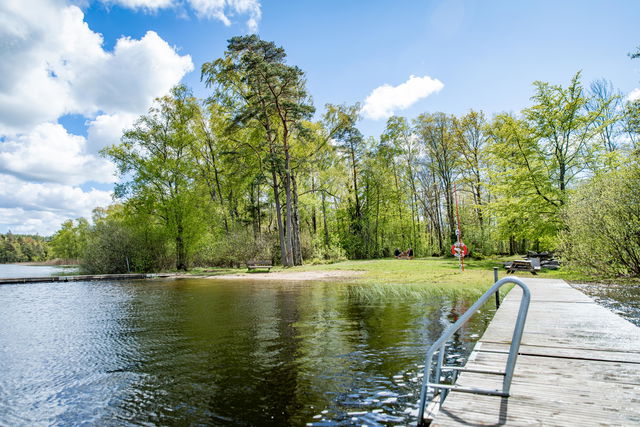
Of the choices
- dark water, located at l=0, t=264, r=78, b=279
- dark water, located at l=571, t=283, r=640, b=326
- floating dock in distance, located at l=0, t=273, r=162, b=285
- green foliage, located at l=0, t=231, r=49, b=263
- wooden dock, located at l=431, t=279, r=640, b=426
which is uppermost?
green foliage, located at l=0, t=231, r=49, b=263

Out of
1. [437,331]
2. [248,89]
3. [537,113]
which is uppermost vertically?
[248,89]

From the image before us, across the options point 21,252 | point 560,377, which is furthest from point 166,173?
point 21,252

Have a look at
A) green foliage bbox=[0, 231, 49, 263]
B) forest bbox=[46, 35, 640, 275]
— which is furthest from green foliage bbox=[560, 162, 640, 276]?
green foliage bbox=[0, 231, 49, 263]

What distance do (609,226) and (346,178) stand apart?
81.9 feet

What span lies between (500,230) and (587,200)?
11.0 m

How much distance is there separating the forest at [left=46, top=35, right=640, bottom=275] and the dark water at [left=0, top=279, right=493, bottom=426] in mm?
10594

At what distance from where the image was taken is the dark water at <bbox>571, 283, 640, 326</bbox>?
8219 millimetres

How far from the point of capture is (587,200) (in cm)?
1379

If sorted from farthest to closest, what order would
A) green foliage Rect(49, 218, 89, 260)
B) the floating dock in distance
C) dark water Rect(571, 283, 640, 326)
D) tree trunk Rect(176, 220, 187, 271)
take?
green foliage Rect(49, 218, 89, 260), tree trunk Rect(176, 220, 187, 271), the floating dock in distance, dark water Rect(571, 283, 640, 326)

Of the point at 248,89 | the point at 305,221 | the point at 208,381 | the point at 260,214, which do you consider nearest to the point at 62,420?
the point at 208,381

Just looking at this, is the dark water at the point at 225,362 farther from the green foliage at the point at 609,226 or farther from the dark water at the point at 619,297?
A: the green foliage at the point at 609,226

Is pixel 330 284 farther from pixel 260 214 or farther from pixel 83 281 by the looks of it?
pixel 260 214

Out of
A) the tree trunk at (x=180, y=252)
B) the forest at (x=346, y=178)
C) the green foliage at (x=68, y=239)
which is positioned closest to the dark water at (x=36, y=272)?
the forest at (x=346, y=178)

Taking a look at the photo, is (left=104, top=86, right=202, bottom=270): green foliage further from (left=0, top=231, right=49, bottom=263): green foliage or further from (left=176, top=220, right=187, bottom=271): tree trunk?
(left=0, top=231, right=49, bottom=263): green foliage
